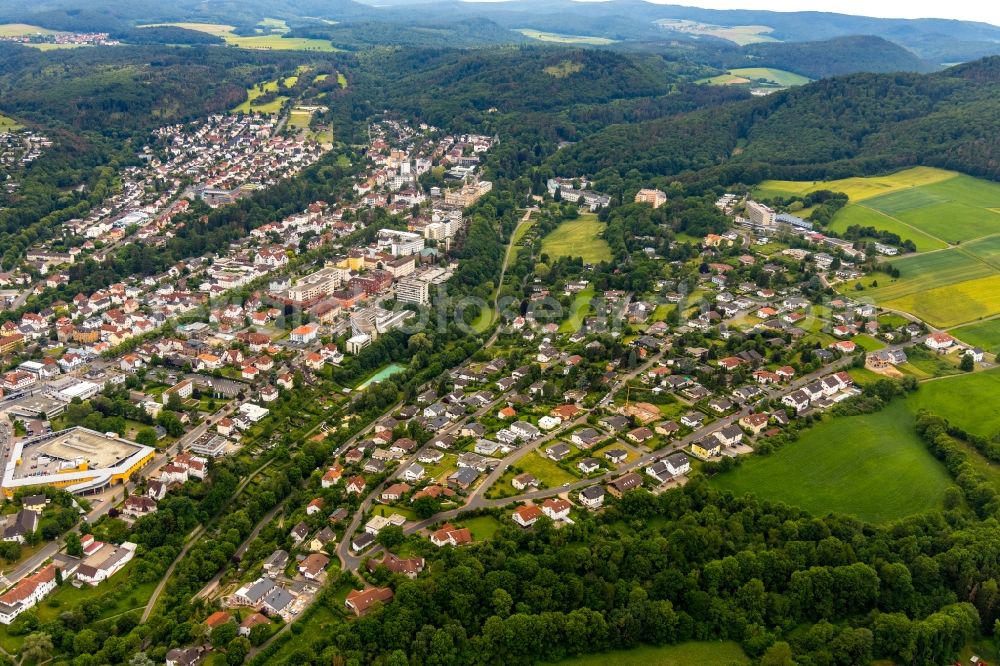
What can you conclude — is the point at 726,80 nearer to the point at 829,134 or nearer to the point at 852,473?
the point at 829,134

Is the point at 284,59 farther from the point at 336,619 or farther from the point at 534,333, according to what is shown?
the point at 336,619

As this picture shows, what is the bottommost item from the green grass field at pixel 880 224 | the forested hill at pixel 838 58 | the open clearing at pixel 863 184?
the green grass field at pixel 880 224

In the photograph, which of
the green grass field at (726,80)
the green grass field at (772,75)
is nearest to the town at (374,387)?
the green grass field at (726,80)

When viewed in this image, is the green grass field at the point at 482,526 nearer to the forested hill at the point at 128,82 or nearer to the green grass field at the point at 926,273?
the green grass field at the point at 926,273

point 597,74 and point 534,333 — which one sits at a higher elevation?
point 597,74

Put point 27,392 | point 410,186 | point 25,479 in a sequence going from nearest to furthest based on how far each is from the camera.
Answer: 1. point 25,479
2. point 27,392
3. point 410,186

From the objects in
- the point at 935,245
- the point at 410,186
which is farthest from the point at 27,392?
the point at 935,245
